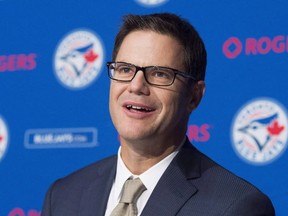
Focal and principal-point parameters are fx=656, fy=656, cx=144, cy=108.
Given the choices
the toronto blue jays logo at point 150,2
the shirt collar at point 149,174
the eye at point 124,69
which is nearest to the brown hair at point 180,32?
the eye at point 124,69

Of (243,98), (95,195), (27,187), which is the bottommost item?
(27,187)

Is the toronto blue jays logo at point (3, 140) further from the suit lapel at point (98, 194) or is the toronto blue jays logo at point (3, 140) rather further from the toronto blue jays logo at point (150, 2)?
the suit lapel at point (98, 194)

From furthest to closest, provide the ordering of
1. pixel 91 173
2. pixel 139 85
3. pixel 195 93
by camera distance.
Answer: pixel 91 173 → pixel 195 93 → pixel 139 85

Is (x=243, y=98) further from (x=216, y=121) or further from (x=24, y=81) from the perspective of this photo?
(x=24, y=81)

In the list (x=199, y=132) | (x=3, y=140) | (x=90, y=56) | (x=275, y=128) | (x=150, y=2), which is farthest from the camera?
(x=3, y=140)

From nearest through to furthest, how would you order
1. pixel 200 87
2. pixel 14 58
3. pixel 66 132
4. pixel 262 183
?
pixel 200 87 → pixel 262 183 → pixel 66 132 → pixel 14 58

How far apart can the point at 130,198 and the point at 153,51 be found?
0.39 metres

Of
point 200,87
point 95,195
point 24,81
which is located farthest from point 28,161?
point 200,87

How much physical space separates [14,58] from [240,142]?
119 centimetres

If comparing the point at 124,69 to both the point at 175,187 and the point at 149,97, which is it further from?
the point at 175,187

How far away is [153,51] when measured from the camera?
1695 millimetres

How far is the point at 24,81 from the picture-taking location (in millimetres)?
3057

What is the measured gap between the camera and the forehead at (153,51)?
1.69 m

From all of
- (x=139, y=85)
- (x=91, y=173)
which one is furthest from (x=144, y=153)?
(x=91, y=173)
